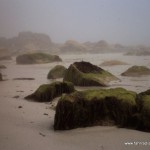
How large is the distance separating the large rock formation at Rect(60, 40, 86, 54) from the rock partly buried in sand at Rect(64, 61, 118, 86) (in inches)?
785

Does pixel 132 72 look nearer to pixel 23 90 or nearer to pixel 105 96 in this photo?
pixel 23 90

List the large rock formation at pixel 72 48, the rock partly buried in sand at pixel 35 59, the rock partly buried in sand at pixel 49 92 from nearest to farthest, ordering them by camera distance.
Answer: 1. the rock partly buried in sand at pixel 49 92
2. the rock partly buried in sand at pixel 35 59
3. the large rock formation at pixel 72 48

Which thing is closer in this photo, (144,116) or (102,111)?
(144,116)

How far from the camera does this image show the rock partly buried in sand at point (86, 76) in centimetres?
664

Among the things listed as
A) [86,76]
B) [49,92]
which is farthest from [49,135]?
[86,76]

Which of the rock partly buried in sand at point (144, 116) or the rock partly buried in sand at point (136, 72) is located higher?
the rock partly buried in sand at point (144, 116)

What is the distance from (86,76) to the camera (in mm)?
6805

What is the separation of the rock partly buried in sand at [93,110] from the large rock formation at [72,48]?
23759mm

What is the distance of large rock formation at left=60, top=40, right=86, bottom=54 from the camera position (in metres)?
27.7

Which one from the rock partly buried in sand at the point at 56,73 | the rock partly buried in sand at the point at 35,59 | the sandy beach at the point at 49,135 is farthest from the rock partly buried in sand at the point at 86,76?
the rock partly buried in sand at the point at 35,59

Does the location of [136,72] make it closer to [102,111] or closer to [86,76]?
[86,76]

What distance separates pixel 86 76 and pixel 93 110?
3.35 meters

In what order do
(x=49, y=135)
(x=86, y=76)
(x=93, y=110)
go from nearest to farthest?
(x=49, y=135)
(x=93, y=110)
(x=86, y=76)

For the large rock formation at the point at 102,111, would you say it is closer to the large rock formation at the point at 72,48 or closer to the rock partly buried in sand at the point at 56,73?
the rock partly buried in sand at the point at 56,73
